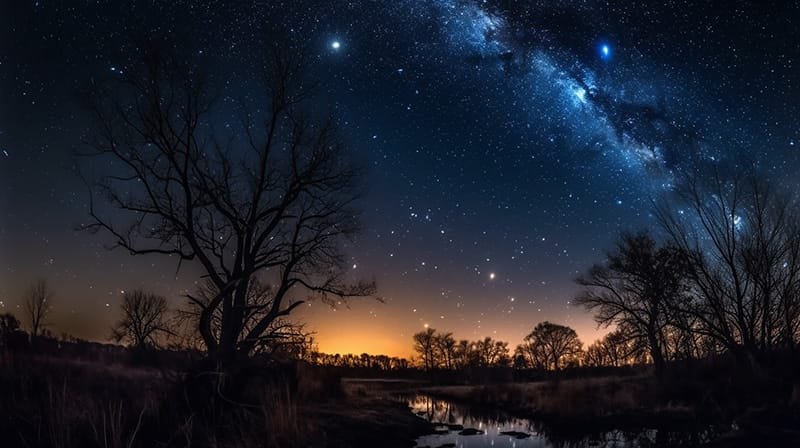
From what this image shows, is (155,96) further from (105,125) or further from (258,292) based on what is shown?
(258,292)

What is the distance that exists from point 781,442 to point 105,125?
2078cm

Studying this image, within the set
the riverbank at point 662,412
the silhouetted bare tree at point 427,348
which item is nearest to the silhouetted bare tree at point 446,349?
the silhouetted bare tree at point 427,348

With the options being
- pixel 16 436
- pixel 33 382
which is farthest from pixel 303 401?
pixel 16 436

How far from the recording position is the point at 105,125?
16.1 meters

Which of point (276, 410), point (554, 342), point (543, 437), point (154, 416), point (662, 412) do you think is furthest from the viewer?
point (554, 342)

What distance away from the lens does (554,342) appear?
85188mm

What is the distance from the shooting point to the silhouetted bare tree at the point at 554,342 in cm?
8512

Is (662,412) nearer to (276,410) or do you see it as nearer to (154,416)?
(276,410)

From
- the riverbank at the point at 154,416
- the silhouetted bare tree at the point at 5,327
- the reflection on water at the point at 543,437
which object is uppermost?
the silhouetted bare tree at the point at 5,327

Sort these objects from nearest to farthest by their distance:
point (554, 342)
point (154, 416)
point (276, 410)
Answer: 1. point (154, 416)
2. point (276, 410)
3. point (554, 342)

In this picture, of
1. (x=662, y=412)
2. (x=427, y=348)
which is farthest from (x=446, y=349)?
(x=662, y=412)

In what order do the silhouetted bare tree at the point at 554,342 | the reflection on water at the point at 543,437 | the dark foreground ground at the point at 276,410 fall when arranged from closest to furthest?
the dark foreground ground at the point at 276,410
the reflection on water at the point at 543,437
the silhouetted bare tree at the point at 554,342

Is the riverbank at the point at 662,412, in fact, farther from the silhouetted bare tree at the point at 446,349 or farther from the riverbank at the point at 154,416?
the silhouetted bare tree at the point at 446,349

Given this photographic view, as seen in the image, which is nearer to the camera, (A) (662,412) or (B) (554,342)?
(A) (662,412)
